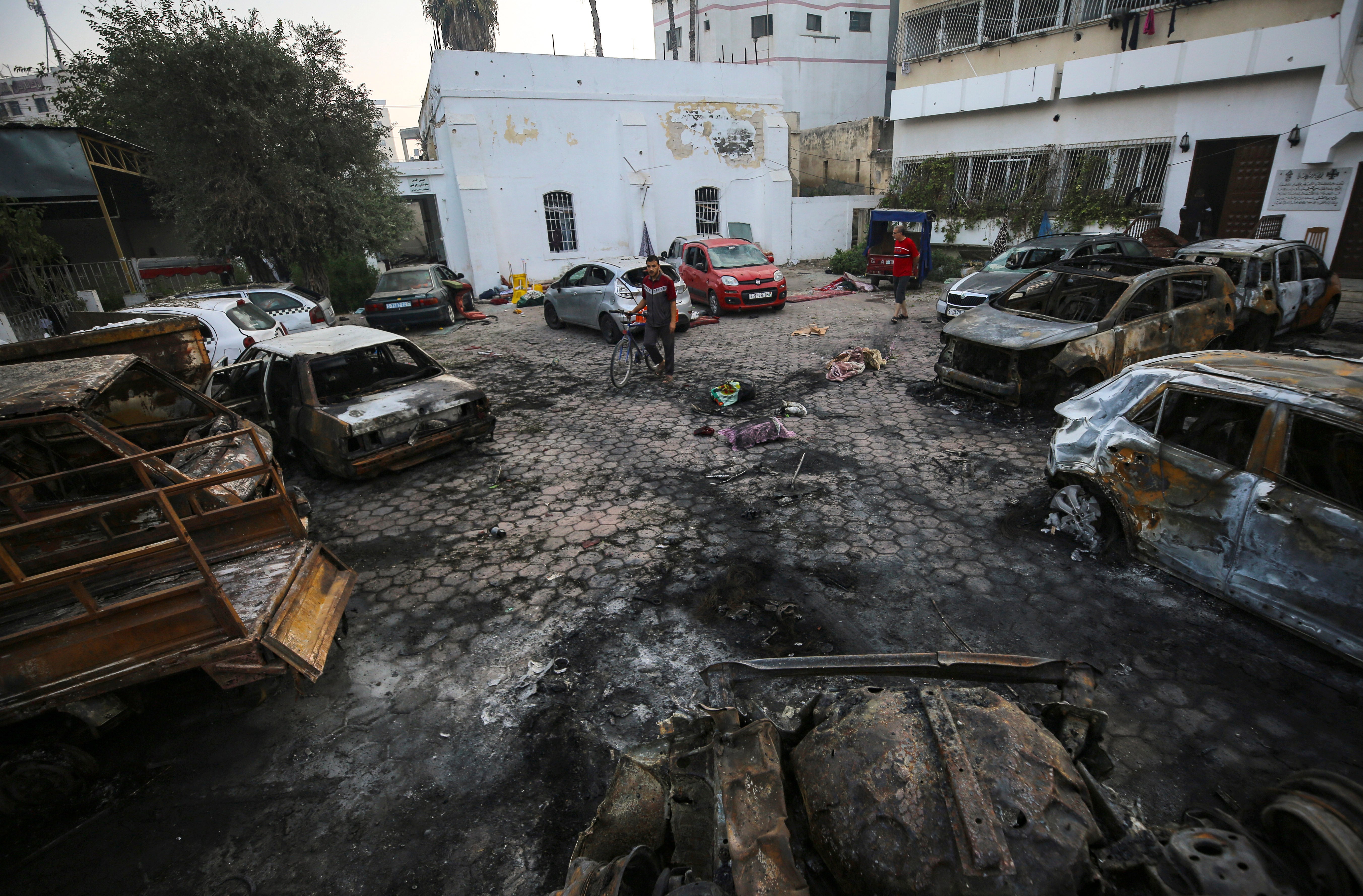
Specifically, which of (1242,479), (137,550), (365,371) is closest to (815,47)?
(365,371)

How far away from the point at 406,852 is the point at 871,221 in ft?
58.5

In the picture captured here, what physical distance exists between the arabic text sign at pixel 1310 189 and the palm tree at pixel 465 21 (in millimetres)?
30442

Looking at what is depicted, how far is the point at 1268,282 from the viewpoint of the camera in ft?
27.5

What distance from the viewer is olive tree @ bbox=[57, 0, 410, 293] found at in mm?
12836

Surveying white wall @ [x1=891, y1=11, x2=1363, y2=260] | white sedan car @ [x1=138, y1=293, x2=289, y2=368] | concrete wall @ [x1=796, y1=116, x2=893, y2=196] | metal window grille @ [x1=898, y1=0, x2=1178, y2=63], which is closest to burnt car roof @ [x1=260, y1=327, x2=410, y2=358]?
white sedan car @ [x1=138, y1=293, x2=289, y2=368]

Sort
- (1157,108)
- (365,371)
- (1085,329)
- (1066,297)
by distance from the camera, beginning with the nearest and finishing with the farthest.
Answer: (1085,329)
(365,371)
(1066,297)
(1157,108)

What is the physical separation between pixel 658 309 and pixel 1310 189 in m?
15.3

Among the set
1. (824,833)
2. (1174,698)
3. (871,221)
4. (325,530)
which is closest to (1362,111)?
(871,221)

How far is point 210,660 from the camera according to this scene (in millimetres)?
3012

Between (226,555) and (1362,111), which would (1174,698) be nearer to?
(226,555)

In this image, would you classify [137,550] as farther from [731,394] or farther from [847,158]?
[847,158]

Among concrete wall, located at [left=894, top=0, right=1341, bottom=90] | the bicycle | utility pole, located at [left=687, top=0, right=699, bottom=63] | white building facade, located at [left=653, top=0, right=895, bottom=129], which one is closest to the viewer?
the bicycle

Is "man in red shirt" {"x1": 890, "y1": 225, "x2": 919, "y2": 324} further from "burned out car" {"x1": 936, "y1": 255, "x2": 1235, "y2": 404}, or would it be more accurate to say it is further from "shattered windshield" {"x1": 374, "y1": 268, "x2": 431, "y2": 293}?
"shattered windshield" {"x1": 374, "y1": 268, "x2": 431, "y2": 293}

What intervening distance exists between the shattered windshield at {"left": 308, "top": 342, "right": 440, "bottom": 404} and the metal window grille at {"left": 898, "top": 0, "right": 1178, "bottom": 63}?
64.2ft
